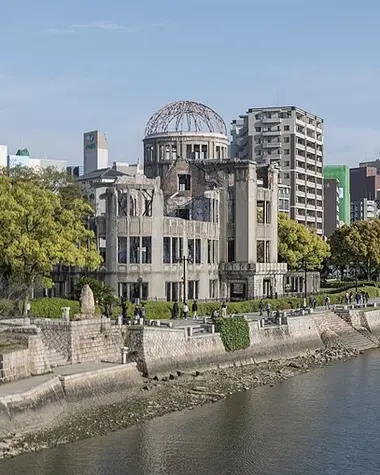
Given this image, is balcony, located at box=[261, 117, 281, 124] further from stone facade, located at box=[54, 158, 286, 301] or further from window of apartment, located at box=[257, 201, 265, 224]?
window of apartment, located at box=[257, 201, 265, 224]

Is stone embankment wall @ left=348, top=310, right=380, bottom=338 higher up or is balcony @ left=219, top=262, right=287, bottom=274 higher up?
balcony @ left=219, top=262, right=287, bottom=274

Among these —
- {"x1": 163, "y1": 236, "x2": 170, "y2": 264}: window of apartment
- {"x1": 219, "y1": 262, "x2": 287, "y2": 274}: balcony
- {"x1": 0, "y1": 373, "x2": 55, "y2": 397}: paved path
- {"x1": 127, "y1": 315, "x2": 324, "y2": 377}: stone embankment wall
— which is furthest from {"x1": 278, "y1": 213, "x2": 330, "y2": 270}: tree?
{"x1": 0, "y1": 373, "x2": 55, "y2": 397}: paved path

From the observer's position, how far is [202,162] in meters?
89.6

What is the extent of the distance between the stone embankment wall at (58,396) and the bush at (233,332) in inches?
420

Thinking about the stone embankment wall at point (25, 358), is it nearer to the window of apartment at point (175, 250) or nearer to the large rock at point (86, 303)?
the large rock at point (86, 303)

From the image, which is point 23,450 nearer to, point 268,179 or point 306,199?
point 268,179

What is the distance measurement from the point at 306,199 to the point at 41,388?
12509 centimetres

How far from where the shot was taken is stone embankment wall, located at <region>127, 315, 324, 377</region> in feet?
177

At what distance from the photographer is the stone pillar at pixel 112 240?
7656 centimetres

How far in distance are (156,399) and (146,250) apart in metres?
29.7

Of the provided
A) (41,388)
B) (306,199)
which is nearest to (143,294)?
(41,388)

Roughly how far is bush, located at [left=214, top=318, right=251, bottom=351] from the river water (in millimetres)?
7790

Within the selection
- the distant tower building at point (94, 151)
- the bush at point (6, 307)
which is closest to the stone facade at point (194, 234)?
the bush at point (6, 307)

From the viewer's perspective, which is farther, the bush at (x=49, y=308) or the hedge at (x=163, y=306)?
the hedge at (x=163, y=306)
